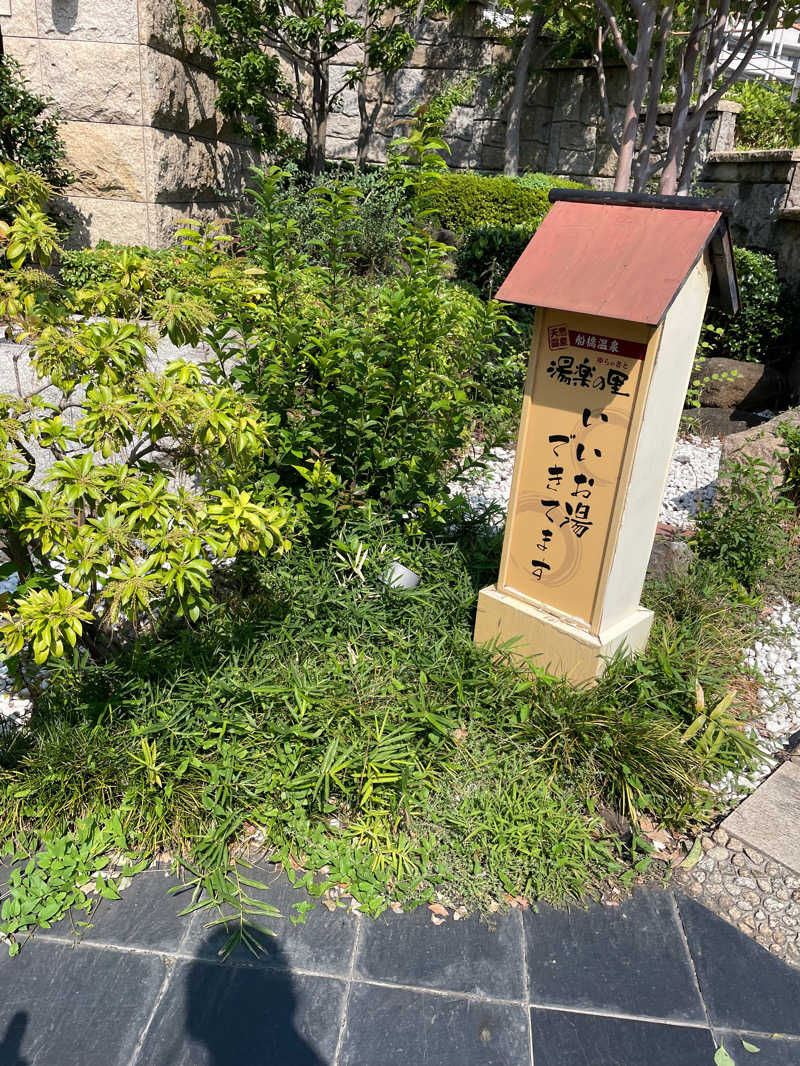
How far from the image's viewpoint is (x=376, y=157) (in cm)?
1262

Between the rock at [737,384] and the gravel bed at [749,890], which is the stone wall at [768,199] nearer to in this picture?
the rock at [737,384]

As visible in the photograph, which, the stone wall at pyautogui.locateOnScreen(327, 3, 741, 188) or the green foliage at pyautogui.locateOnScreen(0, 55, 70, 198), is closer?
the green foliage at pyautogui.locateOnScreen(0, 55, 70, 198)

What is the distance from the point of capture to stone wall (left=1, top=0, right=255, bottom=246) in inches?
238

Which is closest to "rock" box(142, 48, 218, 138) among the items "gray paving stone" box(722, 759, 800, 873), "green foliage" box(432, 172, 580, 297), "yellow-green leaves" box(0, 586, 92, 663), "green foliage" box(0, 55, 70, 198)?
"green foliage" box(0, 55, 70, 198)

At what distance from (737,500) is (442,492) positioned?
1.84 meters

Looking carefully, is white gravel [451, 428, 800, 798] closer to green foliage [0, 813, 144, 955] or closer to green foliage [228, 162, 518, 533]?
green foliage [228, 162, 518, 533]

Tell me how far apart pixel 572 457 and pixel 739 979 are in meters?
1.85

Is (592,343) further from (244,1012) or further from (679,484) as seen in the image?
(679,484)

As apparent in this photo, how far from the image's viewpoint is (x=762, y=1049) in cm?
208

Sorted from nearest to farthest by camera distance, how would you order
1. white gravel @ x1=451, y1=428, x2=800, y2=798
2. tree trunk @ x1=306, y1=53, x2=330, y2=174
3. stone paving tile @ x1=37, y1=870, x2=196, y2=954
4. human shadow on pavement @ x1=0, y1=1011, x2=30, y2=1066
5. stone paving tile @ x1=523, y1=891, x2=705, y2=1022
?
human shadow on pavement @ x1=0, y1=1011, x2=30, y2=1066 → stone paving tile @ x1=523, y1=891, x2=705, y2=1022 → stone paving tile @ x1=37, y1=870, x2=196, y2=954 → white gravel @ x1=451, y1=428, x2=800, y2=798 → tree trunk @ x1=306, y1=53, x2=330, y2=174

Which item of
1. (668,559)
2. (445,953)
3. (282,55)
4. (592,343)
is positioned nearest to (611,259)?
(592,343)

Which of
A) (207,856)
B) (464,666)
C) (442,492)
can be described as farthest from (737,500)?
(207,856)

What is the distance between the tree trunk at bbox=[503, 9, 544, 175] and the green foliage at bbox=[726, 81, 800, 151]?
3.27 m

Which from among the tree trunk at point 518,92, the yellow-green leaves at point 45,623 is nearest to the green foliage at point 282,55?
the tree trunk at point 518,92
